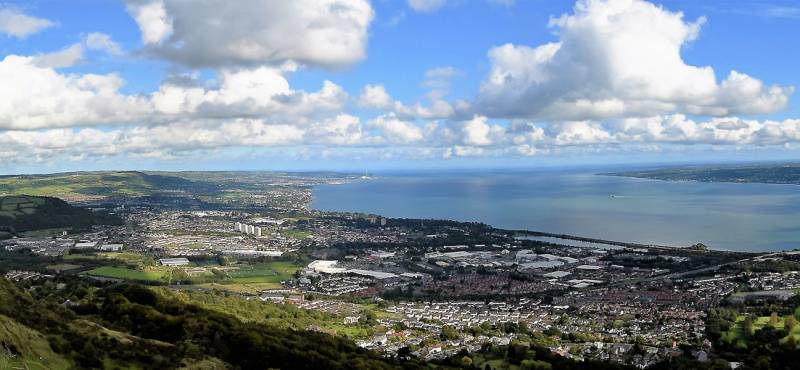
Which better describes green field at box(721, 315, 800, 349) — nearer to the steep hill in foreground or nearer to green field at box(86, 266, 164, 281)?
the steep hill in foreground

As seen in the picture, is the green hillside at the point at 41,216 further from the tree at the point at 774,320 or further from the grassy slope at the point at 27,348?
the tree at the point at 774,320

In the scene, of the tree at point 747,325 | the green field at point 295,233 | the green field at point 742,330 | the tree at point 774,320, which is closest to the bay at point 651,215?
the green field at point 295,233

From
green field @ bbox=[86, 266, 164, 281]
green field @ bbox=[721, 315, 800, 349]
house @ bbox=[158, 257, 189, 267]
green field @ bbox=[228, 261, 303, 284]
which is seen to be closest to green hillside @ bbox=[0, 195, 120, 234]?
house @ bbox=[158, 257, 189, 267]

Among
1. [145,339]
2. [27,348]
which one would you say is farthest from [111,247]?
[27,348]

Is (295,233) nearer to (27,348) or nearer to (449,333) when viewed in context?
(449,333)

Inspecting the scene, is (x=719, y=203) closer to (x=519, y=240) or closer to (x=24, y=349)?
(x=519, y=240)

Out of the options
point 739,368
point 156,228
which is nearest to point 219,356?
point 739,368
